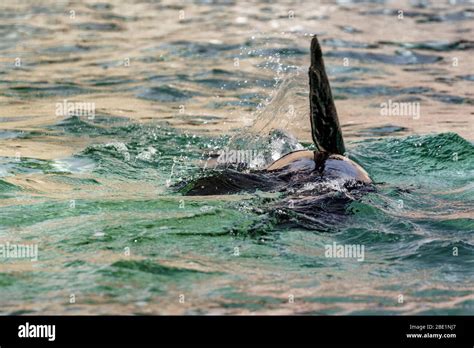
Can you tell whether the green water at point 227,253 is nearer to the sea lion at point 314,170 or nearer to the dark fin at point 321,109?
the sea lion at point 314,170

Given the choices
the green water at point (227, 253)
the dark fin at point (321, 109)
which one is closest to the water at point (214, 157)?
the green water at point (227, 253)

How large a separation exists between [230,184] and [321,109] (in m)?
0.90

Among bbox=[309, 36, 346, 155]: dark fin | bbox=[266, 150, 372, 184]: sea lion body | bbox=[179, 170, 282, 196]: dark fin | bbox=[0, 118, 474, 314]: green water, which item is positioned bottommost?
bbox=[0, 118, 474, 314]: green water

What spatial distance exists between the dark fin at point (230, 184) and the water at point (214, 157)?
0.55ft

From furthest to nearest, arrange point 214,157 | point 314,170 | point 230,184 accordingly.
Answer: point 214,157 < point 230,184 < point 314,170

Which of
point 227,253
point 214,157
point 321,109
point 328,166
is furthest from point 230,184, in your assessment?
point 214,157

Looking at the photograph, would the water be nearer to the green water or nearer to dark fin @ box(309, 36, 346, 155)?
the green water

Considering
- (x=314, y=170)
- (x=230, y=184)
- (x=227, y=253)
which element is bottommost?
(x=227, y=253)

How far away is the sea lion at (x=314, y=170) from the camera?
6594 millimetres

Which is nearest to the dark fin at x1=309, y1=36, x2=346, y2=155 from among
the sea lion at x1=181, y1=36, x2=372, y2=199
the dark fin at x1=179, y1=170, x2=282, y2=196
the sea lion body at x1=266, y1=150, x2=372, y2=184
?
the sea lion at x1=181, y1=36, x2=372, y2=199

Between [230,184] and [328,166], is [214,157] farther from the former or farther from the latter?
[328,166]

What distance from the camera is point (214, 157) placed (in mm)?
8359

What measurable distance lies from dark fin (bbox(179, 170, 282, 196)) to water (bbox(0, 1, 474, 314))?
0.17 meters

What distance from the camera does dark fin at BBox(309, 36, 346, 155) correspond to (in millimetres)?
6594
